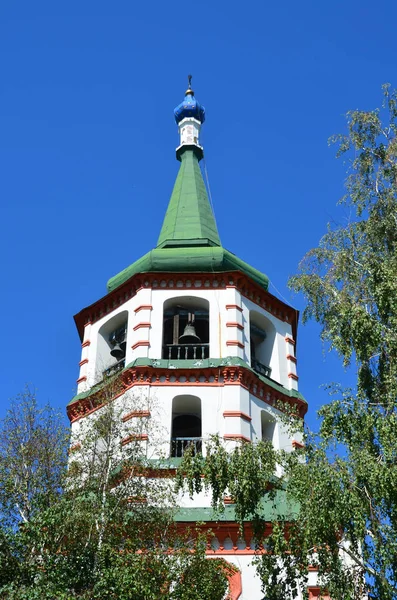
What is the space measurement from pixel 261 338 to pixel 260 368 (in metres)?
1.41

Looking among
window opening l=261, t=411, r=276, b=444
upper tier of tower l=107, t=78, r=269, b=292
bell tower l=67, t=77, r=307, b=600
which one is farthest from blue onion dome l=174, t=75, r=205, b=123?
window opening l=261, t=411, r=276, b=444

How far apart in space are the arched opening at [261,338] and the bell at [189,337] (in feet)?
5.75

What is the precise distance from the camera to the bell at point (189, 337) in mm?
21969

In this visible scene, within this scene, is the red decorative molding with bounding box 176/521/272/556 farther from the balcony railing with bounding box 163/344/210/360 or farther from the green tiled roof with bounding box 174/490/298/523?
the balcony railing with bounding box 163/344/210/360

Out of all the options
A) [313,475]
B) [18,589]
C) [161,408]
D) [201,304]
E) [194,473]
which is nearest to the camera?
[18,589]

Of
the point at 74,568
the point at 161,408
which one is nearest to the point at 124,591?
the point at 74,568

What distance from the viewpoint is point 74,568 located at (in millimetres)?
13281

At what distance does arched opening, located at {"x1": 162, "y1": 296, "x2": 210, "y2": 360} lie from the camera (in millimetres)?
21859

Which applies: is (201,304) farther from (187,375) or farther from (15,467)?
(15,467)

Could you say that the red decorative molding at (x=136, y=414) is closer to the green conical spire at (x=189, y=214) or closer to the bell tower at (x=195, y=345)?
the bell tower at (x=195, y=345)

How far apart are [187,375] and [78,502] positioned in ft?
23.3

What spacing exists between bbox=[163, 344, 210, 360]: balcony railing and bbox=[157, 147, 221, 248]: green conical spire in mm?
3553

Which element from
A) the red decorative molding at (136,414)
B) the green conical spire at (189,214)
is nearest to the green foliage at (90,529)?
the red decorative molding at (136,414)

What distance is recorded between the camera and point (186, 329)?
873 inches
